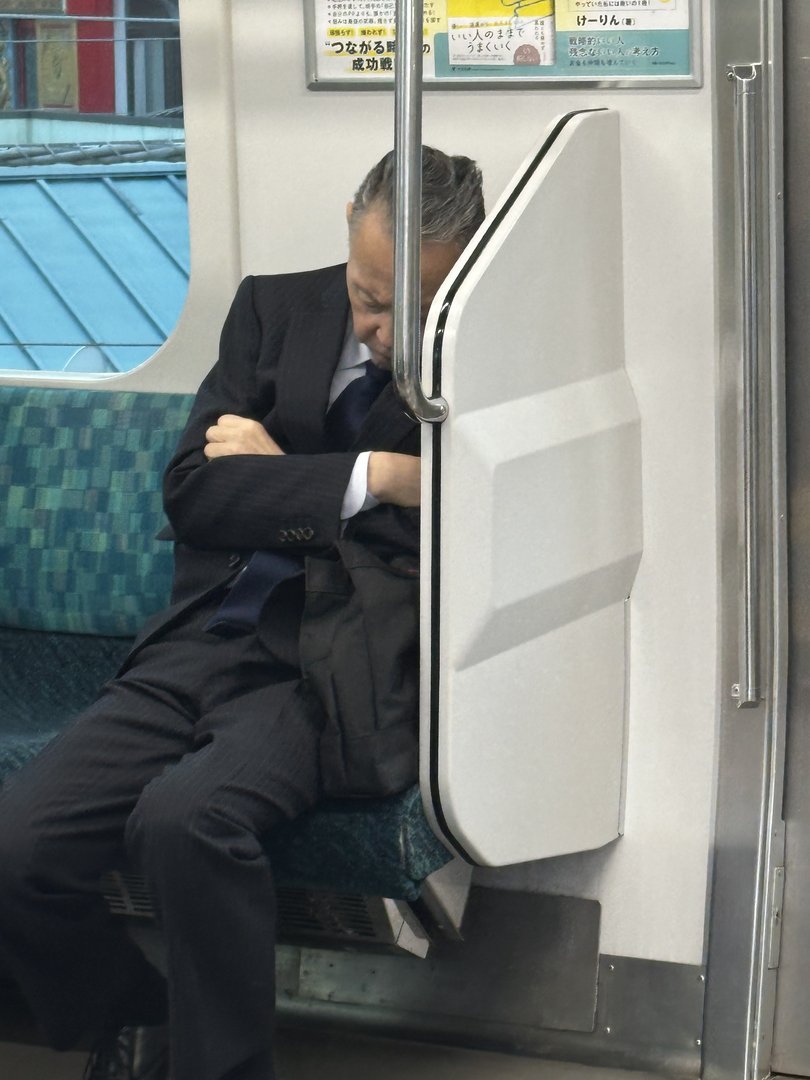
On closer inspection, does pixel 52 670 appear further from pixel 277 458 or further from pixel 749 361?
pixel 749 361

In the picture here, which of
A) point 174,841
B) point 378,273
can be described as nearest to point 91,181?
point 378,273

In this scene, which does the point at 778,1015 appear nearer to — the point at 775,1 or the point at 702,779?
the point at 702,779

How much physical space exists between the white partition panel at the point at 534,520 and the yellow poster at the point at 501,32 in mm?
242

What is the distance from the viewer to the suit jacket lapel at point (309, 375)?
2.58 metres

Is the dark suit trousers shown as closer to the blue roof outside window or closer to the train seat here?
the train seat

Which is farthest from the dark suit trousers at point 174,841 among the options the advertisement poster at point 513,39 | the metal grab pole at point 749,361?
the advertisement poster at point 513,39

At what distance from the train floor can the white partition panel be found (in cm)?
43

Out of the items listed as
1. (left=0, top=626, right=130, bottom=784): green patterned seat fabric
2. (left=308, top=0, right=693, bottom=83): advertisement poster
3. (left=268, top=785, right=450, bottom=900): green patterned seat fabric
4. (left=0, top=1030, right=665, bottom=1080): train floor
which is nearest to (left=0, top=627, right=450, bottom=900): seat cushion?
(left=268, top=785, right=450, bottom=900): green patterned seat fabric

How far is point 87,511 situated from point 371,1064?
119 cm

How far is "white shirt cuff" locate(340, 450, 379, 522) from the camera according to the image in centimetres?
245

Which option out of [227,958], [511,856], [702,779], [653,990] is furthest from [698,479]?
[227,958]

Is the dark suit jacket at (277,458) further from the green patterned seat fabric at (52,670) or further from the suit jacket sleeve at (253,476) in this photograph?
the green patterned seat fabric at (52,670)

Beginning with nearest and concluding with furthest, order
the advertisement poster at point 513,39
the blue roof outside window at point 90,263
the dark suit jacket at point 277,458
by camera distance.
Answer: the dark suit jacket at point 277,458
the advertisement poster at point 513,39
the blue roof outside window at point 90,263

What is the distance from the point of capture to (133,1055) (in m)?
2.58
